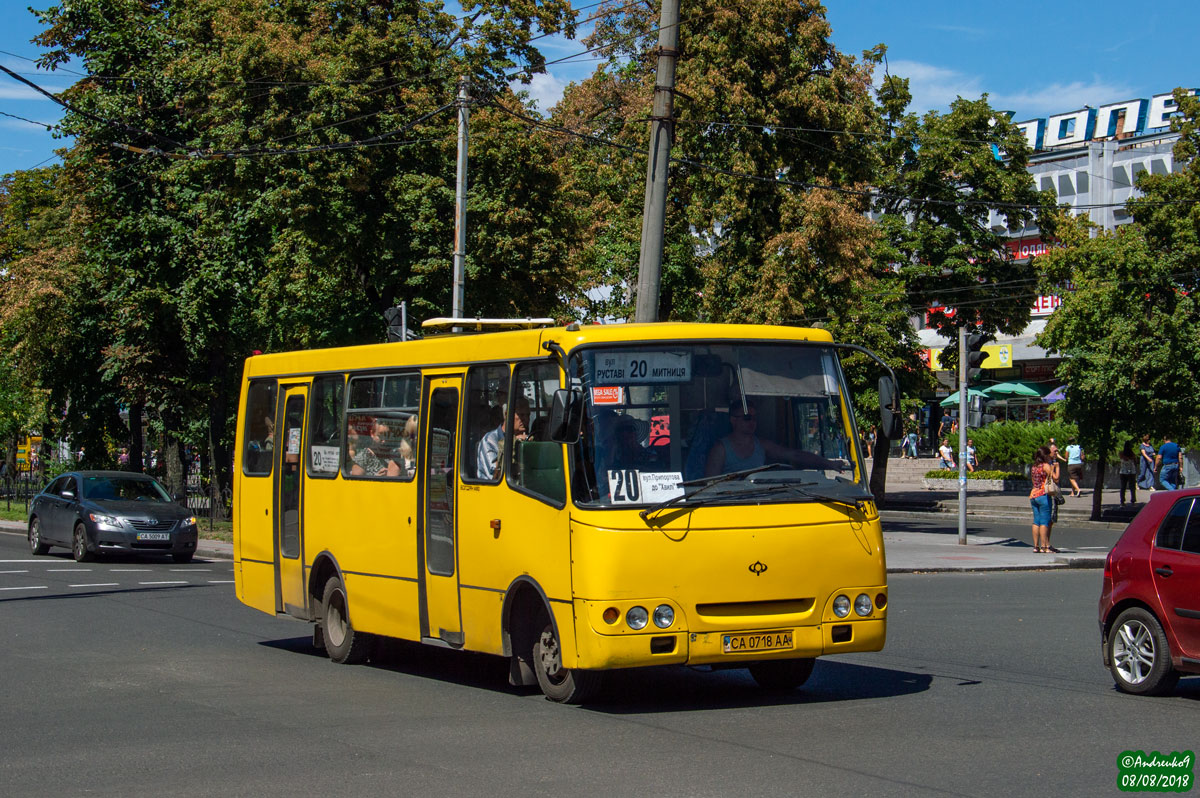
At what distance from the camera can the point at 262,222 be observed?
33.0 m

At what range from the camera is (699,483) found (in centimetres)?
933

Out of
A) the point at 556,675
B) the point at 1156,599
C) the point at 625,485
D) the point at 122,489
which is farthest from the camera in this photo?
the point at 122,489

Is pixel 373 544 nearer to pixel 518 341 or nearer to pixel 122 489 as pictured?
pixel 518 341

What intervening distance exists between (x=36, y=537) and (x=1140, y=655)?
→ 23.0 m

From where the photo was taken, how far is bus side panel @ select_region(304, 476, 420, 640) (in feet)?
37.9

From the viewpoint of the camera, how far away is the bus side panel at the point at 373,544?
11562 mm

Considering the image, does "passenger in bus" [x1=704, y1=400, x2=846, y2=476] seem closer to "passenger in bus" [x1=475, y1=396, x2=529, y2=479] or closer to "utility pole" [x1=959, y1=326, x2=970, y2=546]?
"passenger in bus" [x1=475, y1=396, x2=529, y2=479]

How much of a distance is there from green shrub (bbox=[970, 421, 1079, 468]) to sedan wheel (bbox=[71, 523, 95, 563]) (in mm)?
37368

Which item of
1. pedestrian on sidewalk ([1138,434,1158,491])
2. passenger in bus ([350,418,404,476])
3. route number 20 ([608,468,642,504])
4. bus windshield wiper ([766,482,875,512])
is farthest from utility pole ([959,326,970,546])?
route number 20 ([608,468,642,504])

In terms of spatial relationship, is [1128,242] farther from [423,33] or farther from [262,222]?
[262,222]

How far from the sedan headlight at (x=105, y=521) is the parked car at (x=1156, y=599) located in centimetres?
1918

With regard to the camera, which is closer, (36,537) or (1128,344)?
(36,537)
